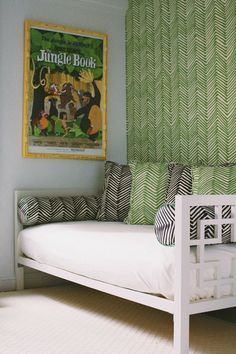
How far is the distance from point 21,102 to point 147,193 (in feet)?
3.53

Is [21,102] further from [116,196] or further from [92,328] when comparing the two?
[92,328]

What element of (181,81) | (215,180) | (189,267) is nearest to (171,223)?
(189,267)

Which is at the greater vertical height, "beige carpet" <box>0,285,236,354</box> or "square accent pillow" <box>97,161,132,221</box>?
"square accent pillow" <box>97,161,132,221</box>

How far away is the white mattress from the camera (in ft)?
7.30

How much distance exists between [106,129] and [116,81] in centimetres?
37

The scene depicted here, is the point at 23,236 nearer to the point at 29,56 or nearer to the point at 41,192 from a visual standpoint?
the point at 41,192

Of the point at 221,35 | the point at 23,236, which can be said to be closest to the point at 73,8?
the point at 221,35

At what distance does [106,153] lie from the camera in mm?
4062

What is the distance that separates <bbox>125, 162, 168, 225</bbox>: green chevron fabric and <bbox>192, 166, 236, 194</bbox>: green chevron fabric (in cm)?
36

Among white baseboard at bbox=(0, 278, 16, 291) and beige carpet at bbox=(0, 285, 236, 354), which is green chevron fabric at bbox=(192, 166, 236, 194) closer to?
beige carpet at bbox=(0, 285, 236, 354)

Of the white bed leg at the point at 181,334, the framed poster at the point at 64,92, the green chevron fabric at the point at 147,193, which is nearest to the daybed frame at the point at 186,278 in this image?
the white bed leg at the point at 181,334

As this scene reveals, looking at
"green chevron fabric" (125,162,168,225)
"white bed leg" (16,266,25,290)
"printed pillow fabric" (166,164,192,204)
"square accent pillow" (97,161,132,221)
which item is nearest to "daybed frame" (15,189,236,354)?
"printed pillow fabric" (166,164,192,204)

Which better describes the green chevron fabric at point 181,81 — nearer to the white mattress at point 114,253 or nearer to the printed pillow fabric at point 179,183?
the printed pillow fabric at point 179,183

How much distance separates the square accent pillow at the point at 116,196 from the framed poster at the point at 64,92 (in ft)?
1.14
